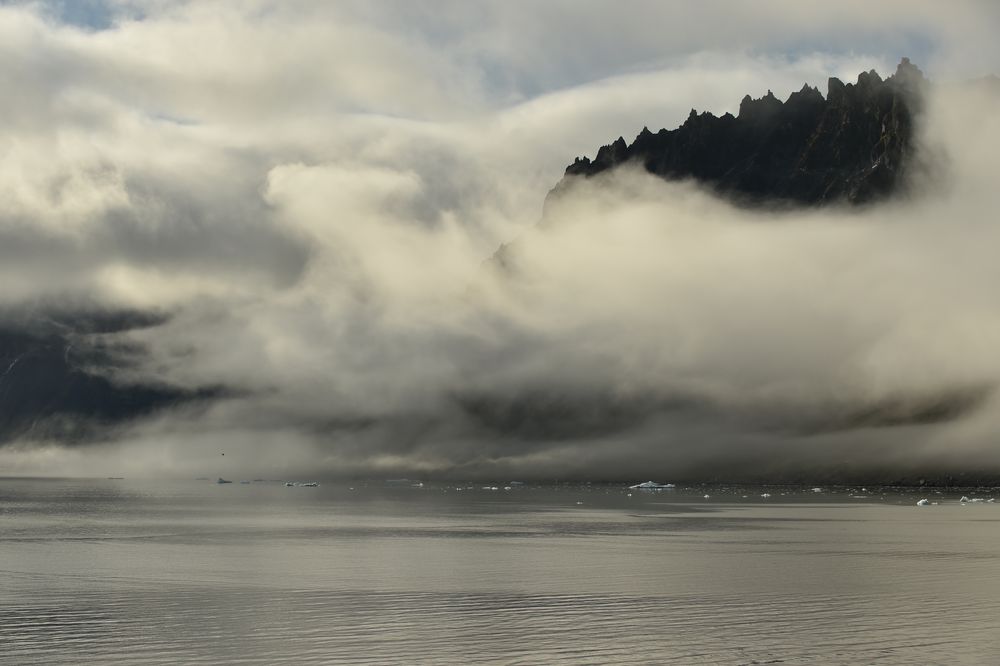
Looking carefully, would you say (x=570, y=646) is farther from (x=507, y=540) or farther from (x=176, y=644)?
(x=507, y=540)

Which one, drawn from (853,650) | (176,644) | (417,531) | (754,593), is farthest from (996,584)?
(417,531)

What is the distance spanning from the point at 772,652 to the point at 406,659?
2185 cm

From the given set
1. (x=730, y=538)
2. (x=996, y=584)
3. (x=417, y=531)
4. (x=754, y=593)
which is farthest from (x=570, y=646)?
(x=417, y=531)

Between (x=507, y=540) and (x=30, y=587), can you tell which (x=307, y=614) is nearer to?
(x=30, y=587)

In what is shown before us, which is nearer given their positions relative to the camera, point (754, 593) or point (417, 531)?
point (754, 593)

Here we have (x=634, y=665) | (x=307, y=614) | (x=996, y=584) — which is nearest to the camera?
(x=634, y=665)

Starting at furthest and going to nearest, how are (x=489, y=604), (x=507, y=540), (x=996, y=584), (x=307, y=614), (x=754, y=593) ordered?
(x=507, y=540) < (x=996, y=584) < (x=754, y=593) < (x=489, y=604) < (x=307, y=614)

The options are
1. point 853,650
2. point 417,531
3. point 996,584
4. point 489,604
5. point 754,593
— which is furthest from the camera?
point 417,531

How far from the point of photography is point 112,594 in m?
94.1

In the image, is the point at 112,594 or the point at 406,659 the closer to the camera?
the point at 406,659

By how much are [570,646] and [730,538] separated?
113 m

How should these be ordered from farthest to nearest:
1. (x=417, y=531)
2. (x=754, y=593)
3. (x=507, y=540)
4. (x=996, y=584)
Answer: (x=417, y=531)
(x=507, y=540)
(x=996, y=584)
(x=754, y=593)

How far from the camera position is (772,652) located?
67.8m

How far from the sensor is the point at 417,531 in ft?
642
